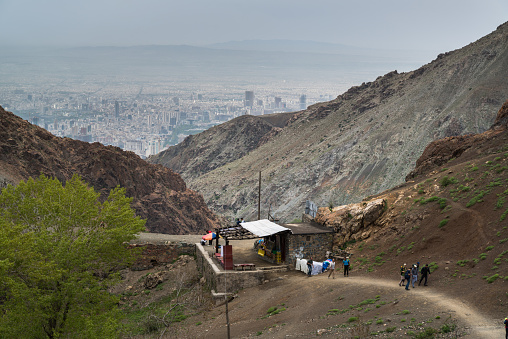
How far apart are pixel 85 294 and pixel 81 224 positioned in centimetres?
320

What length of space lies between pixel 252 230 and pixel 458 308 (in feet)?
42.9

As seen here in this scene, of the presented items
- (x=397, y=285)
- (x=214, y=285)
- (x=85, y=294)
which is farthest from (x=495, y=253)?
(x=85, y=294)

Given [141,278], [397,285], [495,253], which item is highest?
[495,253]

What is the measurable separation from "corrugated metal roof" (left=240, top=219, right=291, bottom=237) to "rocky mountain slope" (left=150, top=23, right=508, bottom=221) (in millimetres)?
31749

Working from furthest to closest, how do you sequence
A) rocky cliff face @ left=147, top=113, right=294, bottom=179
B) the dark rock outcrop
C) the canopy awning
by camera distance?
rocky cliff face @ left=147, top=113, right=294, bottom=179, the dark rock outcrop, the canopy awning

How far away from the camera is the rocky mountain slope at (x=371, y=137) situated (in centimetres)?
6316

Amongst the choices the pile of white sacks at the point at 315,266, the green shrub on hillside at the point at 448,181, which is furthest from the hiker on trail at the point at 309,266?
the green shrub on hillside at the point at 448,181

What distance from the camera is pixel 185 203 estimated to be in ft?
198

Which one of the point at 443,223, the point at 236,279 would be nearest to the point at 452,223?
the point at 443,223

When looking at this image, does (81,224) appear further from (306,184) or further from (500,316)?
(306,184)

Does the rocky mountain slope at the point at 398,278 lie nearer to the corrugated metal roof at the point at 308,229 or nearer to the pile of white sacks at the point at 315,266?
the pile of white sacks at the point at 315,266

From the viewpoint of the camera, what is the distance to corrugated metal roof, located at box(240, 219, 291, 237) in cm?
2817

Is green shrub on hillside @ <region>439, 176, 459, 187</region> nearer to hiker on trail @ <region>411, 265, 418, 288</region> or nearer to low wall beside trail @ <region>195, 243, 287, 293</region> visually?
hiker on trail @ <region>411, 265, 418, 288</region>

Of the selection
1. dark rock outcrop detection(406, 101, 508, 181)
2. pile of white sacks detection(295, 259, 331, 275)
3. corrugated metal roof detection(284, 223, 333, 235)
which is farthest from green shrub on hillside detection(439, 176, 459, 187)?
pile of white sacks detection(295, 259, 331, 275)
